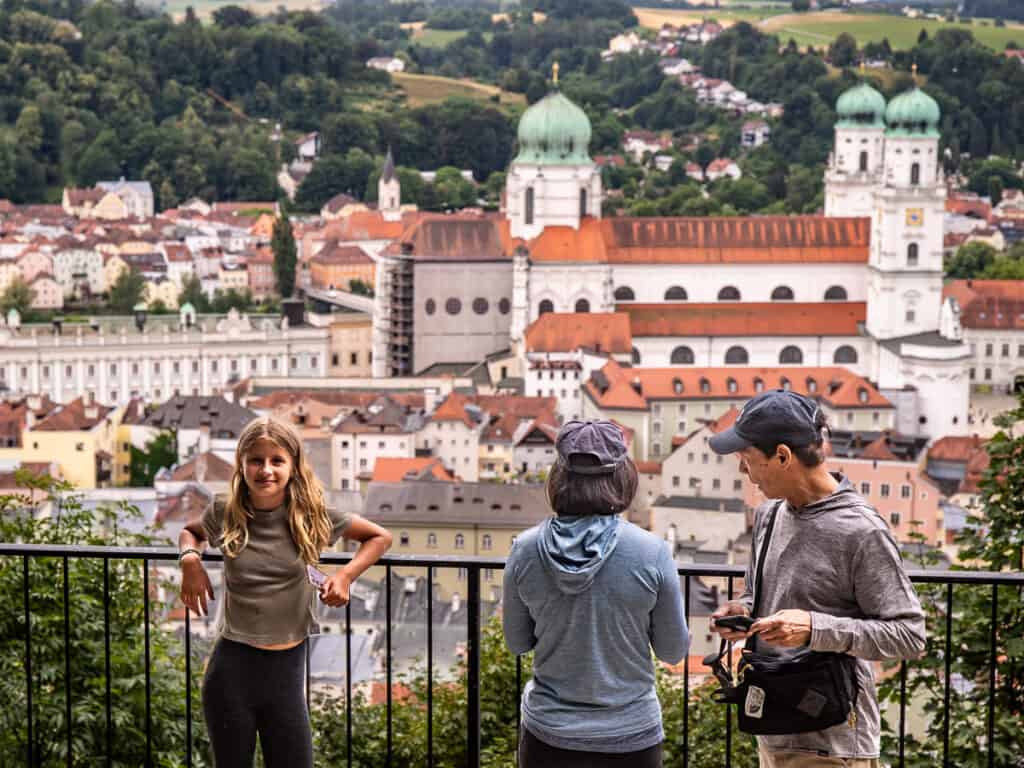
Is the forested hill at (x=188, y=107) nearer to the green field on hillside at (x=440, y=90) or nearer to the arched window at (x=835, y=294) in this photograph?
the green field on hillside at (x=440, y=90)

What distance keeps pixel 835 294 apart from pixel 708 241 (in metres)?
3.17

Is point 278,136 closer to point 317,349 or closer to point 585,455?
point 317,349

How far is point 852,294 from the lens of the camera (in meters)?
44.2

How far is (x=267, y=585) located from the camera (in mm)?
4168

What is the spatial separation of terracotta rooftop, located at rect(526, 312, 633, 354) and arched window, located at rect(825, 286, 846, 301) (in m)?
5.35

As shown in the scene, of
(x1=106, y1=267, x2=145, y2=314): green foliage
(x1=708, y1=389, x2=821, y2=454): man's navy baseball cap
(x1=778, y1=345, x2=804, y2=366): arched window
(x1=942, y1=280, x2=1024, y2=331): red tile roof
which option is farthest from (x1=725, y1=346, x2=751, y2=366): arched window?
(x1=708, y1=389, x2=821, y2=454): man's navy baseball cap

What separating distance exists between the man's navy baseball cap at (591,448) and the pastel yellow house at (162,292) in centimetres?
5959

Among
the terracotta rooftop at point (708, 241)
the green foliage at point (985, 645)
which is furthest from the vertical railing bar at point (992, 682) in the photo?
the terracotta rooftop at point (708, 241)

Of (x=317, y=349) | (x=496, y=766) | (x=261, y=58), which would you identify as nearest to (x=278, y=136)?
(x=261, y=58)

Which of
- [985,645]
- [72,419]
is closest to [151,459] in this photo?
[72,419]

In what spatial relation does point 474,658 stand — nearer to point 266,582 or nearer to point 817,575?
point 266,582

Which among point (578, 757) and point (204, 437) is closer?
point (578, 757)

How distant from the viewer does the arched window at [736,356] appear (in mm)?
42375

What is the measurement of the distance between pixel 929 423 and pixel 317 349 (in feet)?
54.6
